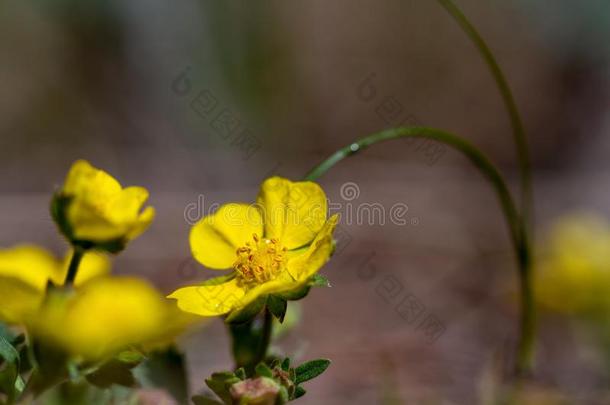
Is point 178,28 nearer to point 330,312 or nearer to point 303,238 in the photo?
point 330,312

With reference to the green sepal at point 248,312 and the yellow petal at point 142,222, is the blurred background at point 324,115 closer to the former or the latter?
the green sepal at point 248,312

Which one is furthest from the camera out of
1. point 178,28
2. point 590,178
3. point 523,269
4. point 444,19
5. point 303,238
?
point 444,19

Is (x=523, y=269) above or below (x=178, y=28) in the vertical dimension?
below

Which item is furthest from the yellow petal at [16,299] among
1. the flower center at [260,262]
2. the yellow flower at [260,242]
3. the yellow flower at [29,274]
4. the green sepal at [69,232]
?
the flower center at [260,262]

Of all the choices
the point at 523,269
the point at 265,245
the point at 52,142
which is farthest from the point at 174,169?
the point at 265,245

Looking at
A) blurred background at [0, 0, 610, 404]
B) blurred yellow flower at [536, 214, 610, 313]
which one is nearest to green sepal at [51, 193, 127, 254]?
blurred yellow flower at [536, 214, 610, 313]
